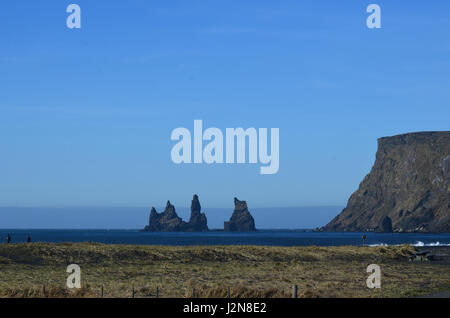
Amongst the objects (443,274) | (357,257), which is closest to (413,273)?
(443,274)

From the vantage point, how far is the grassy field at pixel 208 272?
4069cm

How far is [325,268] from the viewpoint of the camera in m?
66.3

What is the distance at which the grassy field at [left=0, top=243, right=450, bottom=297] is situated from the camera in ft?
133

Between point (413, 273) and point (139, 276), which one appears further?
point (413, 273)

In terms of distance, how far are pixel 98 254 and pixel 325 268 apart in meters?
24.9

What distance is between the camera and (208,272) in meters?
59.0
